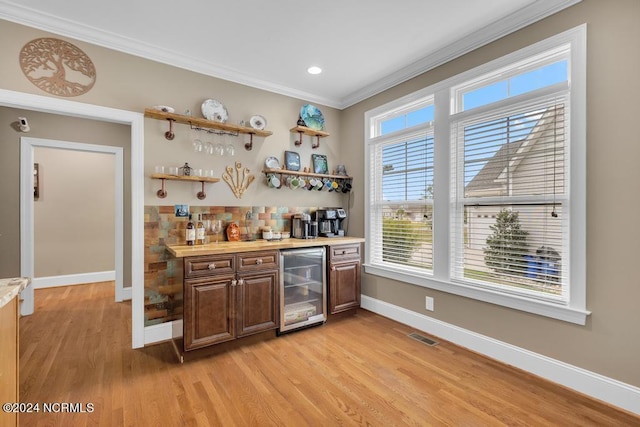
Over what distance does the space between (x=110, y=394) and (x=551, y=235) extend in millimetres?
3380

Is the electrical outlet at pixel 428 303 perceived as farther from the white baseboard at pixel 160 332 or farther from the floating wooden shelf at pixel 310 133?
the white baseboard at pixel 160 332

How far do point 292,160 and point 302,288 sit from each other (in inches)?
61.0

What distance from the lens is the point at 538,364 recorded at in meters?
2.30

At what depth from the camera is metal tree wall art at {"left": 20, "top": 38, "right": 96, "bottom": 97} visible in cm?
241

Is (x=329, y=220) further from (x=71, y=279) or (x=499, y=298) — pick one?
(x=71, y=279)

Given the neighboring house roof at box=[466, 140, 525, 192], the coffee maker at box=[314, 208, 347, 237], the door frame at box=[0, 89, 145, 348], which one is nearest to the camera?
the neighboring house roof at box=[466, 140, 525, 192]

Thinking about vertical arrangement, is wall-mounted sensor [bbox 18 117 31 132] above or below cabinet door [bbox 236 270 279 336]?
above

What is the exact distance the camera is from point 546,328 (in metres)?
2.28

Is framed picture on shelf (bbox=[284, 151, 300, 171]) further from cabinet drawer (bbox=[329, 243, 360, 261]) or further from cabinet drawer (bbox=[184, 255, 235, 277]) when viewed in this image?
cabinet drawer (bbox=[184, 255, 235, 277])

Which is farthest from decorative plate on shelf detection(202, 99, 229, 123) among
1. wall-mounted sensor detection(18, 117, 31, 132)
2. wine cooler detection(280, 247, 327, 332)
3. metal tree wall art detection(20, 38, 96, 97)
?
wall-mounted sensor detection(18, 117, 31, 132)

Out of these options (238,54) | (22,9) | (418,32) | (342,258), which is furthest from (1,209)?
(418,32)

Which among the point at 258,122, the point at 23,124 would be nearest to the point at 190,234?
the point at 258,122

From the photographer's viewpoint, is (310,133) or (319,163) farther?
(319,163)

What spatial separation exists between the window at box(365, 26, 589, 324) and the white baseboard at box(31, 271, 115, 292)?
16.8 ft
